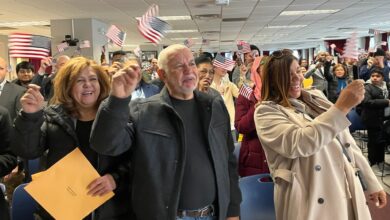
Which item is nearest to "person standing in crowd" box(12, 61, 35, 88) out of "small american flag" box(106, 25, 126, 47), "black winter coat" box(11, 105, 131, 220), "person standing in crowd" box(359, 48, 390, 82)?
"small american flag" box(106, 25, 126, 47)

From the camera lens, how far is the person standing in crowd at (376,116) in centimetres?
546

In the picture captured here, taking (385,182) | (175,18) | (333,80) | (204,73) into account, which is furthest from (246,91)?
(175,18)

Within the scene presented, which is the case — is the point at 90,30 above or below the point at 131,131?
above

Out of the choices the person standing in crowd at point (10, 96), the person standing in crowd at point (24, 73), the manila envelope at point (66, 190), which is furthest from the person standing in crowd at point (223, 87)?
the manila envelope at point (66, 190)

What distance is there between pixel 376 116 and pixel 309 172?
14.0 ft

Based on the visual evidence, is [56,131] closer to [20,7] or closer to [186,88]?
[186,88]

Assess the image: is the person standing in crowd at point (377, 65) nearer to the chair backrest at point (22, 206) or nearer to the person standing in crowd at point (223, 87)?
the person standing in crowd at point (223, 87)

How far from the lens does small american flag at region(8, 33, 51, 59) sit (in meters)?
1.98

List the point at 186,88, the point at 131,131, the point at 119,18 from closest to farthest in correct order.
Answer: the point at 131,131 < the point at 186,88 < the point at 119,18

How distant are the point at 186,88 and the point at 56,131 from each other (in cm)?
67

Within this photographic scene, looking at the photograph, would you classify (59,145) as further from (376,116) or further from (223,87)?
(376,116)

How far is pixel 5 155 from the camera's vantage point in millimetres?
1864

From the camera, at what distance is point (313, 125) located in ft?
5.79

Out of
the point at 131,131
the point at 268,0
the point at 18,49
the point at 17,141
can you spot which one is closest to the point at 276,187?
the point at 131,131
